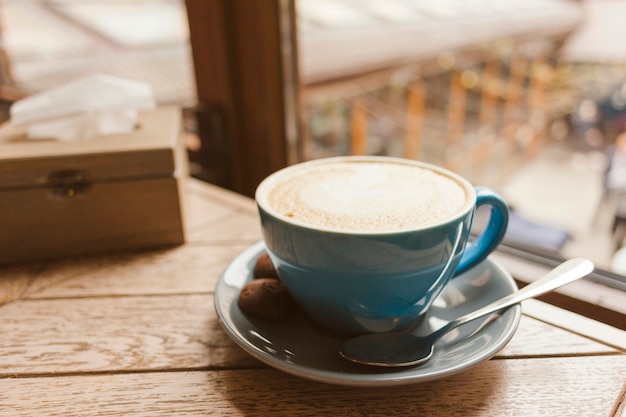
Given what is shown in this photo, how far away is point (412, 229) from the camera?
352 mm

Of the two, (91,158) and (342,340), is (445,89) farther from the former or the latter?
(342,340)

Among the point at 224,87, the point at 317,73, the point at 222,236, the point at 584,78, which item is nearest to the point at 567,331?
the point at 222,236

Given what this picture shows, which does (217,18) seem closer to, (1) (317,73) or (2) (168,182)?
(2) (168,182)

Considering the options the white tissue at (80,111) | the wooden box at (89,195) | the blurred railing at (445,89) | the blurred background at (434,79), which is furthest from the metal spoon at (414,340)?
the blurred railing at (445,89)

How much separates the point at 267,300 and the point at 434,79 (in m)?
3.28

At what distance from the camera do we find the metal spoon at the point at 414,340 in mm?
361

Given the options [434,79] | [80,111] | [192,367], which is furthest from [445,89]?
[192,367]

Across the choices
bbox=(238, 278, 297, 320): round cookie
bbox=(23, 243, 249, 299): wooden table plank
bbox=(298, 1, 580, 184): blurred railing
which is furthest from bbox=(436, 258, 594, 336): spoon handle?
bbox=(298, 1, 580, 184): blurred railing

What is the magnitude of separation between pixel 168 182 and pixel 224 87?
0.50 meters

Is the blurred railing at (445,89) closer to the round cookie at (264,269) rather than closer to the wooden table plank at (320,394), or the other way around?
the round cookie at (264,269)

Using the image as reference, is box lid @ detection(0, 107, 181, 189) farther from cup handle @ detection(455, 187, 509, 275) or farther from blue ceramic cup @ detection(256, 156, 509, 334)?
cup handle @ detection(455, 187, 509, 275)

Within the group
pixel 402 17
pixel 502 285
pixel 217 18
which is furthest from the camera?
pixel 402 17

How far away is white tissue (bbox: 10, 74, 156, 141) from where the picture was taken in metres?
0.63

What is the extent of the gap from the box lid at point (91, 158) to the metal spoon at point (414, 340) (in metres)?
0.35
